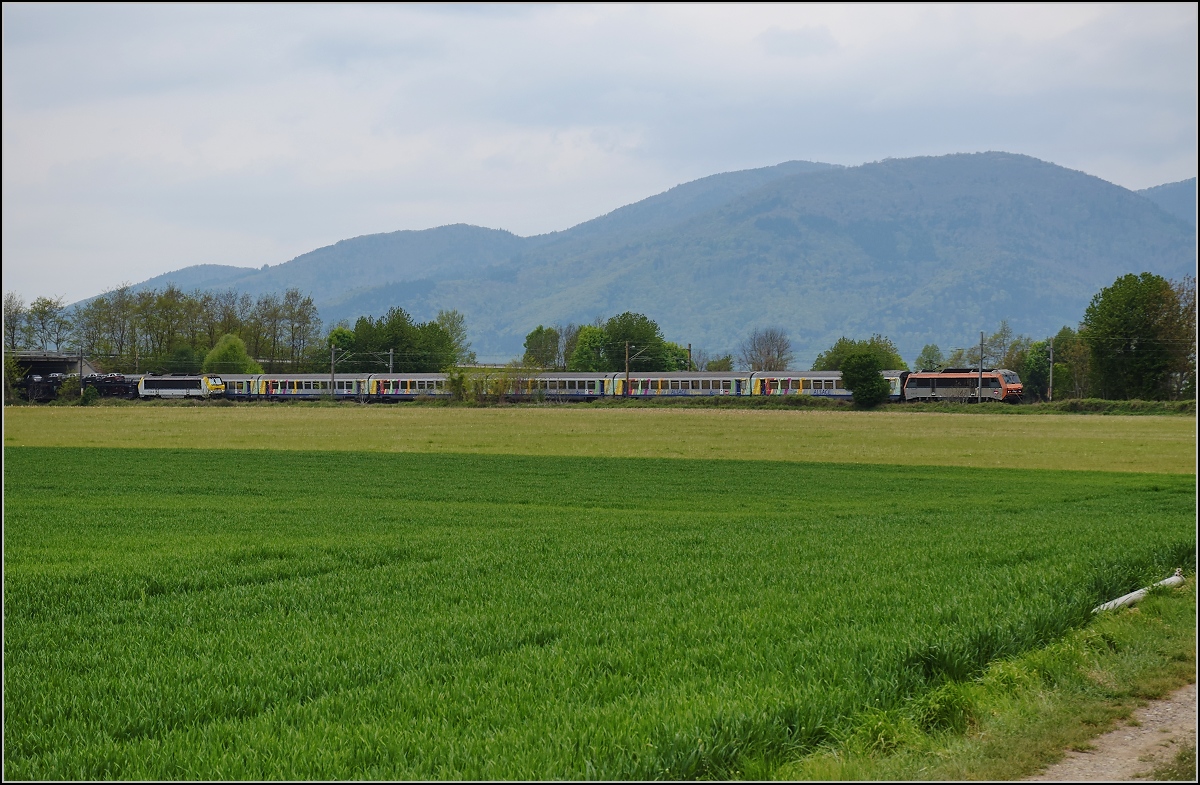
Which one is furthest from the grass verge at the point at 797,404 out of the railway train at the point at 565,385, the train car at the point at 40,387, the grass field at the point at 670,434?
the grass field at the point at 670,434

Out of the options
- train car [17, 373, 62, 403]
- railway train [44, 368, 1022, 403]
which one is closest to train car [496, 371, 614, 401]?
railway train [44, 368, 1022, 403]

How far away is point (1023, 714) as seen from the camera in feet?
22.5

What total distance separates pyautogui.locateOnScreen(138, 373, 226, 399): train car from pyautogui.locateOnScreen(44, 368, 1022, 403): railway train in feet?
0.34

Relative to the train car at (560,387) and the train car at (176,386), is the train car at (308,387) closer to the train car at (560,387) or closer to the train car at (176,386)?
the train car at (176,386)

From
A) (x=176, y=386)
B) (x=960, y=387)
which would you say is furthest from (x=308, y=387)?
(x=960, y=387)

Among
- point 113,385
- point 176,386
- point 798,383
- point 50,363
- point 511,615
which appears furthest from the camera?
point 176,386

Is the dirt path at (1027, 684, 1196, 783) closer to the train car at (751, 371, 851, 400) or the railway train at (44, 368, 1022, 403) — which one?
the railway train at (44, 368, 1022, 403)

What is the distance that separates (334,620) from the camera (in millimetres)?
9969

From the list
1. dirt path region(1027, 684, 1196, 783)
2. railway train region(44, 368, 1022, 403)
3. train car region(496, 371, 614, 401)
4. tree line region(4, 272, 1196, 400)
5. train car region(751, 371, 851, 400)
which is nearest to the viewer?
dirt path region(1027, 684, 1196, 783)

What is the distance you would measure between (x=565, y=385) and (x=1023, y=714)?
104 meters

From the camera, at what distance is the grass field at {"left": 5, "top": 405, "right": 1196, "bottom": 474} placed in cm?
4494

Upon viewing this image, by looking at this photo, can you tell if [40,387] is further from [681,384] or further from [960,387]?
[960,387]

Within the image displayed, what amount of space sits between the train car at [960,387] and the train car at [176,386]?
73.8m

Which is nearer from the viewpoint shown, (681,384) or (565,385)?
(681,384)
